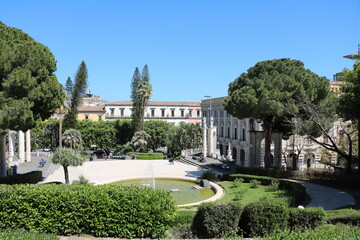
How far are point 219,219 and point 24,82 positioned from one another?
1245 centimetres

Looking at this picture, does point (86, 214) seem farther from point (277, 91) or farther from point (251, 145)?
point (251, 145)

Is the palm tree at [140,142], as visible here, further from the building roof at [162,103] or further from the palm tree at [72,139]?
the building roof at [162,103]

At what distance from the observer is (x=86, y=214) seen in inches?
390

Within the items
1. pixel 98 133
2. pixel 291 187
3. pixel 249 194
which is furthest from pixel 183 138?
pixel 291 187

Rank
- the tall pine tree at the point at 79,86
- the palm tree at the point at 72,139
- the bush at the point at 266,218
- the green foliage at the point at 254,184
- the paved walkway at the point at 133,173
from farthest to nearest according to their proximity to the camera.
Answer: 1. the tall pine tree at the point at 79,86
2. the palm tree at the point at 72,139
3. the green foliage at the point at 254,184
4. the paved walkway at the point at 133,173
5. the bush at the point at 266,218

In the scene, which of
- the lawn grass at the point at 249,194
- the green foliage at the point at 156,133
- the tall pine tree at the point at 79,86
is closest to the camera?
the lawn grass at the point at 249,194

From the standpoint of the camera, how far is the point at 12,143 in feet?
112

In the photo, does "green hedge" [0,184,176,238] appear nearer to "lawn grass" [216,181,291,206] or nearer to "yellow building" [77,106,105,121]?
"lawn grass" [216,181,291,206]

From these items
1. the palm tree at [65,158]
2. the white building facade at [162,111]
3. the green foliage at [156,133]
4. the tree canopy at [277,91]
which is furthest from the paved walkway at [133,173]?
the white building facade at [162,111]

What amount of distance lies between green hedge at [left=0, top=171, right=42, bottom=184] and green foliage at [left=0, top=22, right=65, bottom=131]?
15.0 feet

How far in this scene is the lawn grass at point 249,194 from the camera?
16641 mm

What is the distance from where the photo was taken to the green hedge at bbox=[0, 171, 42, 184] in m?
18.7

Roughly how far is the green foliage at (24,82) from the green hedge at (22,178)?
15.0 ft

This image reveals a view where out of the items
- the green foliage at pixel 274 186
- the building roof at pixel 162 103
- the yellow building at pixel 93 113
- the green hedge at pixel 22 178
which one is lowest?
the green foliage at pixel 274 186
